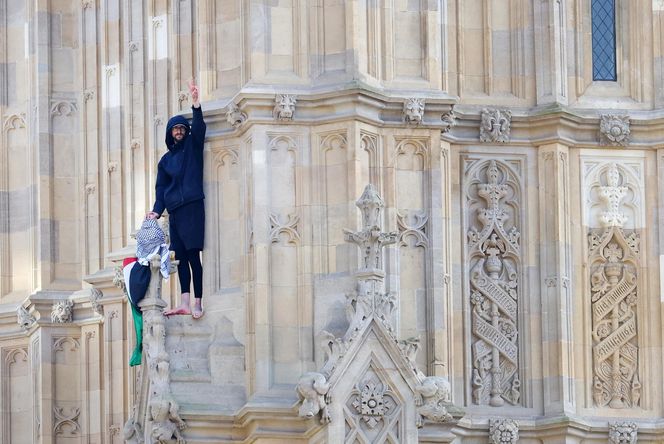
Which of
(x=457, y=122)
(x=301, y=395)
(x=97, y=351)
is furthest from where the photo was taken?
(x=97, y=351)

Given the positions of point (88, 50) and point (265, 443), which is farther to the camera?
point (88, 50)

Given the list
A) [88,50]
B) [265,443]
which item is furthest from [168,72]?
[265,443]

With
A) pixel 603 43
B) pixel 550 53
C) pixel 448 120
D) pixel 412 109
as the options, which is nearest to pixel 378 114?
pixel 412 109

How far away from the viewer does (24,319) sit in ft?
127

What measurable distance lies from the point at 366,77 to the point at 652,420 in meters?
4.94

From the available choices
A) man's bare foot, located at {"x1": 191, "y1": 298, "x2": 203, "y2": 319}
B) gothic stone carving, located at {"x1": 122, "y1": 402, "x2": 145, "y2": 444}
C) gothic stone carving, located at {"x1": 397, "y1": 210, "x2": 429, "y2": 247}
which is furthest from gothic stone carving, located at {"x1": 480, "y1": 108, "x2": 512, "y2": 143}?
gothic stone carving, located at {"x1": 122, "y1": 402, "x2": 145, "y2": 444}

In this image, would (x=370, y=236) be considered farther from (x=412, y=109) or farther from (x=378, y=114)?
(x=412, y=109)

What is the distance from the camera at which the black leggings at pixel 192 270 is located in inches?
1357

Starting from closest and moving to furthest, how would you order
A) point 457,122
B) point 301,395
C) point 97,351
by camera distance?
point 301,395 < point 457,122 < point 97,351

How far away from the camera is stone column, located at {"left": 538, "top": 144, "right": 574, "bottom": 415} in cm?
3556

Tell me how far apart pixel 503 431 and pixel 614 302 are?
6.36 ft

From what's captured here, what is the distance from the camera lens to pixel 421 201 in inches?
1357

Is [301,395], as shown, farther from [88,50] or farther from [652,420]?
[88,50]

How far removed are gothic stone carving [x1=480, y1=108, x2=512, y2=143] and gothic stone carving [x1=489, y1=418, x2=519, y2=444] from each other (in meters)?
2.98
